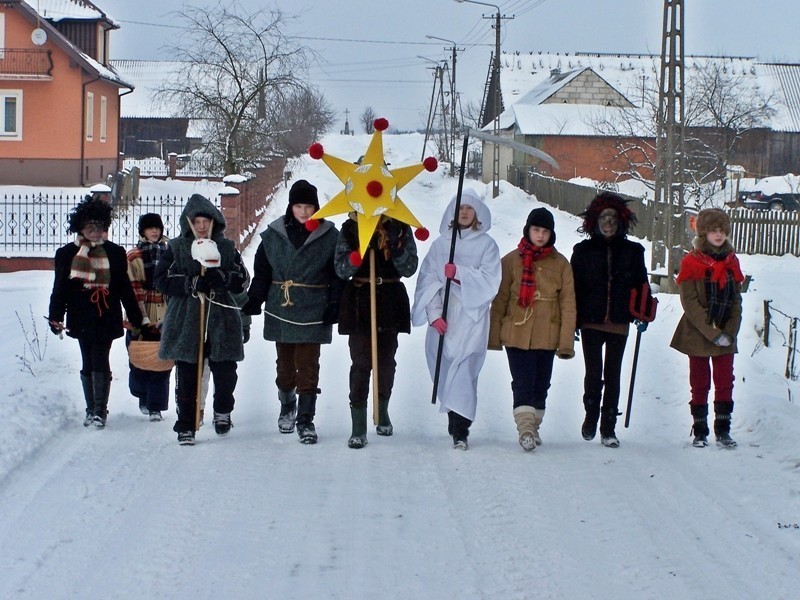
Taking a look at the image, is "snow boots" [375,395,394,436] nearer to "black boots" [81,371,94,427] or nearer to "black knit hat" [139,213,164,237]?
"black boots" [81,371,94,427]

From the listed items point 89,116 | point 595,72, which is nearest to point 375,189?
point 89,116

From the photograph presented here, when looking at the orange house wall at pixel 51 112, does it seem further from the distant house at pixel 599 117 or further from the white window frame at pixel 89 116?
the distant house at pixel 599 117

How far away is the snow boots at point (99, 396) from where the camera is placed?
7.84 m

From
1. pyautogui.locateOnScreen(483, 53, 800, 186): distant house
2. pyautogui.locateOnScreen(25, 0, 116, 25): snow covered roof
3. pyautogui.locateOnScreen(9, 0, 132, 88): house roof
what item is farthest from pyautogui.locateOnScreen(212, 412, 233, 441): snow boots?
pyautogui.locateOnScreen(483, 53, 800, 186): distant house

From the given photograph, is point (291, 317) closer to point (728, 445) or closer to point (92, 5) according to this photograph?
point (728, 445)

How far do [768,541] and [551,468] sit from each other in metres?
1.65

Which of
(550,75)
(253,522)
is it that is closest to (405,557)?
(253,522)

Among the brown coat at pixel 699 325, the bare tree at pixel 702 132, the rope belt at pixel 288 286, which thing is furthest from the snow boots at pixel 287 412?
the bare tree at pixel 702 132

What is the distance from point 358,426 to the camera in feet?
24.2

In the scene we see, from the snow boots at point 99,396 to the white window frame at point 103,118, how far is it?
33.5 metres

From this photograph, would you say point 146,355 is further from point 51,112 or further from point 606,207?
point 51,112

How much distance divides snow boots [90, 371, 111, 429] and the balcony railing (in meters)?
29.2

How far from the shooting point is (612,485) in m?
6.48

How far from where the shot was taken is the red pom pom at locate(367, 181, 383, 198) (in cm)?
721
